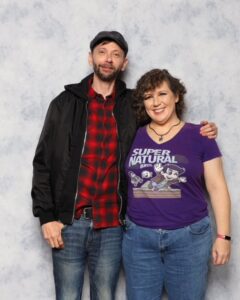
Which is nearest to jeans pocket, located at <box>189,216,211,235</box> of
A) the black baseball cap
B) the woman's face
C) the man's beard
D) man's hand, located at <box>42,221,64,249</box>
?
the woman's face

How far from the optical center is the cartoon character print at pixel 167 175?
174 cm

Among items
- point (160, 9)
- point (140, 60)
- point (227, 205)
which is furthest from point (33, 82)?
point (227, 205)

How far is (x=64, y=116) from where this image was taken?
192cm

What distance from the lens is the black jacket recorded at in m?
1.86

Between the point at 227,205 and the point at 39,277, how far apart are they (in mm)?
1079

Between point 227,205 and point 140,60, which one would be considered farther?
point 140,60

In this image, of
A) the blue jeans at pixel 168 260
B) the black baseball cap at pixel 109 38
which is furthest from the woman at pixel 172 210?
the black baseball cap at pixel 109 38

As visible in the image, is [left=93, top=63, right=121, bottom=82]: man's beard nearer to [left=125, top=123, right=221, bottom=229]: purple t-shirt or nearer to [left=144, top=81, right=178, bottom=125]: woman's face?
[left=144, top=81, right=178, bottom=125]: woman's face

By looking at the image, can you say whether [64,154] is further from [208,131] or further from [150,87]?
[208,131]

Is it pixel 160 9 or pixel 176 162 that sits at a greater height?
pixel 160 9

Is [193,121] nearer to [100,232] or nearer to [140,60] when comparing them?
[140,60]

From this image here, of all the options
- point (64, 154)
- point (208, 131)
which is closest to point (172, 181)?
point (208, 131)

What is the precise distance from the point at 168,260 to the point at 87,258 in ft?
1.31

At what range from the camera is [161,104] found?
1823 mm
